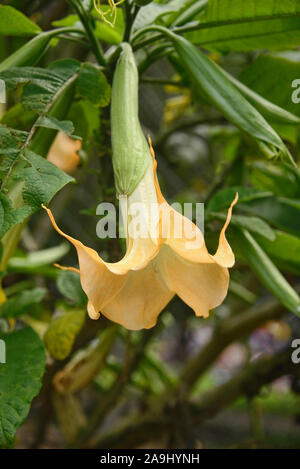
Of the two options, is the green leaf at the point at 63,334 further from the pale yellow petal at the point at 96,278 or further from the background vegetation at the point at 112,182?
the pale yellow petal at the point at 96,278

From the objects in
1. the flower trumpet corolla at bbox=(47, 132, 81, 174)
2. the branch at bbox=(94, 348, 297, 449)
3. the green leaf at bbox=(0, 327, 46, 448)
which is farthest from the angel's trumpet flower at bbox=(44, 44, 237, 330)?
the branch at bbox=(94, 348, 297, 449)

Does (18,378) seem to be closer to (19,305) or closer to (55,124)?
(19,305)

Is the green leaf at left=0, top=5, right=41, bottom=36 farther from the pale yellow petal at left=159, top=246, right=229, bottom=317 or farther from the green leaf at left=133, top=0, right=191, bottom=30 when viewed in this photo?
the pale yellow petal at left=159, top=246, right=229, bottom=317

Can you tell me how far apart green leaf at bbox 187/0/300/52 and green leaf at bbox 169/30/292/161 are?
0.22 feet

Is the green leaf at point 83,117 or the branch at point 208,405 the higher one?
the green leaf at point 83,117

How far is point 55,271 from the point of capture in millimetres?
915

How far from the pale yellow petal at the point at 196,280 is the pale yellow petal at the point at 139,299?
0.04 ft

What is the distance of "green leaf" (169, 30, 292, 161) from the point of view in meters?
0.49

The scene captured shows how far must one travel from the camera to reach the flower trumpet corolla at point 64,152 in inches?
28.3

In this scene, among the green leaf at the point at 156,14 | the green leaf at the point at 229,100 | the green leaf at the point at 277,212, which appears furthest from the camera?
the green leaf at the point at 277,212

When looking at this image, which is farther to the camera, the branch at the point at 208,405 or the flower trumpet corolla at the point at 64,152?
the branch at the point at 208,405

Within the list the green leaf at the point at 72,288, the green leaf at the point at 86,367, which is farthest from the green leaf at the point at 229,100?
the green leaf at the point at 86,367
